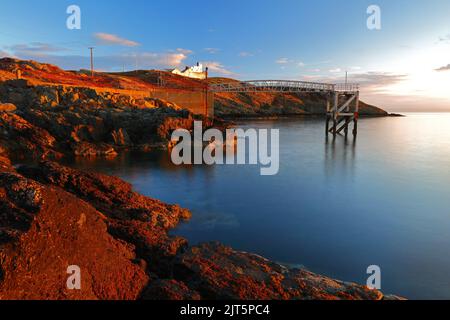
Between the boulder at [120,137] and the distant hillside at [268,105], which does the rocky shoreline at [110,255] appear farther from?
the distant hillside at [268,105]

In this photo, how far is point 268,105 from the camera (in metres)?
112

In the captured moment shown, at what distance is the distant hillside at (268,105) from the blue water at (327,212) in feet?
223

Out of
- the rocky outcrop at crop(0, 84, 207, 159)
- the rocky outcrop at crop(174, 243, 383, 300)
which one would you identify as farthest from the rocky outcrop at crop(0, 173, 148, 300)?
the rocky outcrop at crop(0, 84, 207, 159)

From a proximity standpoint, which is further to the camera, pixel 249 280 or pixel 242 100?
pixel 242 100

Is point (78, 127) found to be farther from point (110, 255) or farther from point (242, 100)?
point (242, 100)

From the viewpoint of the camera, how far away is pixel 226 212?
12.7 meters

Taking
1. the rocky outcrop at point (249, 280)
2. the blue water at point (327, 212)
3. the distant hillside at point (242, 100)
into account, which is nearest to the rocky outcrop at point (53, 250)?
the rocky outcrop at point (249, 280)

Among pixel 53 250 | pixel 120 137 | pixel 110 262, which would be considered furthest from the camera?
pixel 120 137

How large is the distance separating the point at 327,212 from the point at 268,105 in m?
102

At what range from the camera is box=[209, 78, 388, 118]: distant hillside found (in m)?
96.1

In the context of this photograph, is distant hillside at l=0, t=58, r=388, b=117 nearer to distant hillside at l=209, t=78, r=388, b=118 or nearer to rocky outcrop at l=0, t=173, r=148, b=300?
distant hillside at l=209, t=78, r=388, b=118

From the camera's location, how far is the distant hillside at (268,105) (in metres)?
96.1

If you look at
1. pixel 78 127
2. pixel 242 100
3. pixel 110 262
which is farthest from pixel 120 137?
pixel 242 100

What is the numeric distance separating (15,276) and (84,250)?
1.03m
